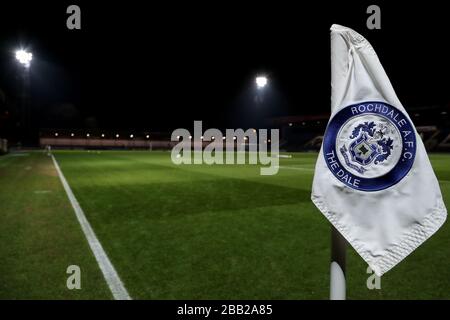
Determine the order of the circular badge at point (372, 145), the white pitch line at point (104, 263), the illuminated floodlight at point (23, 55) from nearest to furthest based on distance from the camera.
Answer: the circular badge at point (372, 145), the white pitch line at point (104, 263), the illuminated floodlight at point (23, 55)

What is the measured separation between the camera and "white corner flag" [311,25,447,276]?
66.3 inches

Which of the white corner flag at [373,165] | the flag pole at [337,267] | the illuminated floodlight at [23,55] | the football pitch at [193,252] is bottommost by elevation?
the football pitch at [193,252]

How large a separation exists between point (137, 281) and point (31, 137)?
7370 cm

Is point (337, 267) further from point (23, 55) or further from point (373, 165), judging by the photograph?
point (23, 55)

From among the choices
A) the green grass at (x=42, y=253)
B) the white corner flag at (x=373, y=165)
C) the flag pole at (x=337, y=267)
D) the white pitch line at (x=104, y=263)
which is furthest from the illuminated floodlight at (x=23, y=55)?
the flag pole at (x=337, y=267)

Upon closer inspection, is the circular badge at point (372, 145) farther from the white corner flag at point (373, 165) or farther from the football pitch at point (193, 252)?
the football pitch at point (193, 252)

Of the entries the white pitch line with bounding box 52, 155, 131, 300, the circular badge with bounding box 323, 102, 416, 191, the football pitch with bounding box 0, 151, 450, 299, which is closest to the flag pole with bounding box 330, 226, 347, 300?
the circular badge with bounding box 323, 102, 416, 191

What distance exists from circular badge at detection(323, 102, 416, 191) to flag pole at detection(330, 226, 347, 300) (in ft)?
0.91

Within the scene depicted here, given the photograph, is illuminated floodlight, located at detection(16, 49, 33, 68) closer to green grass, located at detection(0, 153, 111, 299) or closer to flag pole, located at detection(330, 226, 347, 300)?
green grass, located at detection(0, 153, 111, 299)

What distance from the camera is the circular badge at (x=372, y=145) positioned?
5.52 feet

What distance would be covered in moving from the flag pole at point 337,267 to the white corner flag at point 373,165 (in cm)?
7

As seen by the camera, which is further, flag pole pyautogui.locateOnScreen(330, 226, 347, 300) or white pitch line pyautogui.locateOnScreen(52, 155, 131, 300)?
white pitch line pyautogui.locateOnScreen(52, 155, 131, 300)

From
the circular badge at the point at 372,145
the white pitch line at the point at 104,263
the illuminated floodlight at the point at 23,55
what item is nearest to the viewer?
the circular badge at the point at 372,145
